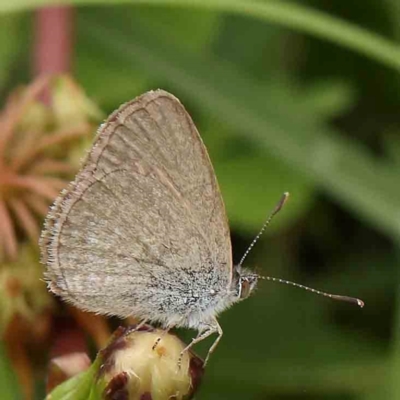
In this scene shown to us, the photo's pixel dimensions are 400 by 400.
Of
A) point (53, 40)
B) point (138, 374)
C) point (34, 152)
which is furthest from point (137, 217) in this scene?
point (53, 40)

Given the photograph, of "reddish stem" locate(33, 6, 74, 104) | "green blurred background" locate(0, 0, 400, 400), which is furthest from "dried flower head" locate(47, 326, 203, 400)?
"green blurred background" locate(0, 0, 400, 400)

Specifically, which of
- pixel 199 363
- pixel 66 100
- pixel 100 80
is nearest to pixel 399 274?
pixel 100 80

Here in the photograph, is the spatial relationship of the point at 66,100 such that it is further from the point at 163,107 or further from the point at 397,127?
the point at 397,127

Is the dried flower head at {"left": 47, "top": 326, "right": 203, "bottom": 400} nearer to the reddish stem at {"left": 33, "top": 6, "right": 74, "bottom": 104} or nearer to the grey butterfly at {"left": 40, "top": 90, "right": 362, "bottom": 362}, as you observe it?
the grey butterfly at {"left": 40, "top": 90, "right": 362, "bottom": 362}

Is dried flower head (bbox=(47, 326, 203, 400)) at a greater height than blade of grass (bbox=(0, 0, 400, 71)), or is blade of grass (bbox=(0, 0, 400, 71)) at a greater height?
blade of grass (bbox=(0, 0, 400, 71))

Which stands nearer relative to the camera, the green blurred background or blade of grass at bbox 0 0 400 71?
blade of grass at bbox 0 0 400 71

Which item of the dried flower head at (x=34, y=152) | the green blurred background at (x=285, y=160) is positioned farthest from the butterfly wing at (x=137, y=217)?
the green blurred background at (x=285, y=160)
